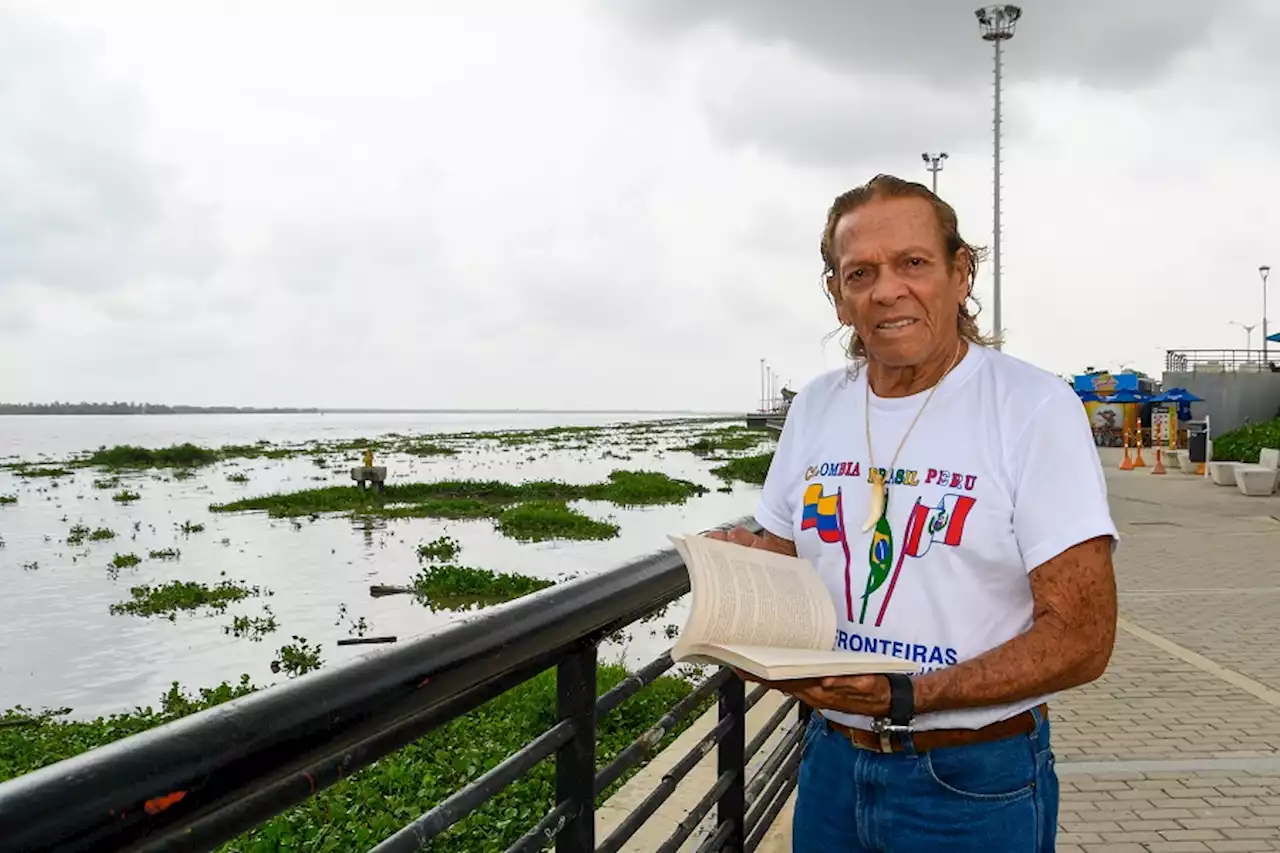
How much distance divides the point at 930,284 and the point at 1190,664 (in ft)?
20.5

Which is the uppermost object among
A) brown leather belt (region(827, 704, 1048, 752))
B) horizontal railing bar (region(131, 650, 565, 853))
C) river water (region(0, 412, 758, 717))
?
horizontal railing bar (region(131, 650, 565, 853))

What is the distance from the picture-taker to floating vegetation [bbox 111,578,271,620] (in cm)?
1412

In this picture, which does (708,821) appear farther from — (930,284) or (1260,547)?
(1260,547)

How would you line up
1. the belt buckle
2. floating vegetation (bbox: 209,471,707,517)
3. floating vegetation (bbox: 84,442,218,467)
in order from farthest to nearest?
1. floating vegetation (bbox: 84,442,218,467)
2. floating vegetation (bbox: 209,471,707,517)
3. the belt buckle

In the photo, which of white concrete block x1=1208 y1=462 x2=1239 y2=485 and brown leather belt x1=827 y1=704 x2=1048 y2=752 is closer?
brown leather belt x1=827 y1=704 x2=1048 y2=752

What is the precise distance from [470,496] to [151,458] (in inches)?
1183

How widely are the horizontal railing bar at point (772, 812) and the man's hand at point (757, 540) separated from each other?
1.13 m

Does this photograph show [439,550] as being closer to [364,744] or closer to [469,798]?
[469,798]

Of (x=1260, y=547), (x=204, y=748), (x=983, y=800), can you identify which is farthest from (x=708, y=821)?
(x=1260, y=547)

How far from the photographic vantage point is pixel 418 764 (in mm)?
6359

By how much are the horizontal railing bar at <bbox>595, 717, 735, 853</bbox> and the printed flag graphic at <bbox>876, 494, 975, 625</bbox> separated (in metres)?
0.74

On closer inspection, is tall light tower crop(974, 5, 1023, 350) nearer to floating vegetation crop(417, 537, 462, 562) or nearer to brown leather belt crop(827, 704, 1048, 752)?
floating vegetation crop(417, 537, 462, 562)

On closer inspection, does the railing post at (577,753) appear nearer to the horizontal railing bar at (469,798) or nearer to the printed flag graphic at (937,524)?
the horizontal railing bar at (469,798)

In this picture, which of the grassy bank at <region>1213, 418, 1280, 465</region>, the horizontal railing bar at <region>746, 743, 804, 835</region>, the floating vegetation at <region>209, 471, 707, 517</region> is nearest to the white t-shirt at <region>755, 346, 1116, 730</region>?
the horizontal railing bar at <region>746, 743, 804, 835</region>
